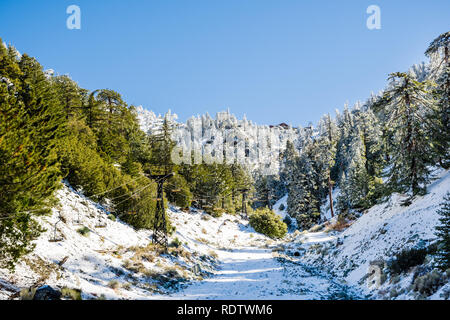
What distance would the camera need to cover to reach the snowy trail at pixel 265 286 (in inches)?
459

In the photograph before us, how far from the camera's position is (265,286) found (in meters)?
13.8

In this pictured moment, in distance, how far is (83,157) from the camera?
20984 millimetres

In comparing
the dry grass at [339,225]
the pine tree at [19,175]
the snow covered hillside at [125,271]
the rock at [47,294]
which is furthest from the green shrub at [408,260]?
the dry grass at [339,225]

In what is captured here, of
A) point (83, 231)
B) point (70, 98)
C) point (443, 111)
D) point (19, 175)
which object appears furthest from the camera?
point (70, 98)

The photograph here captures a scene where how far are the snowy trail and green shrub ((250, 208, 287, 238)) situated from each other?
22482mm

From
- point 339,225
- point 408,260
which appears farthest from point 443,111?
point 339,225

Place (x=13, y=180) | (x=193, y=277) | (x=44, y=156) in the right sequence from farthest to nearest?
1. (x=193, y=277)
2. (x=44, y=156)
3. (x=13, y=180)

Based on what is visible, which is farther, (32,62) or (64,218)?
(32,62)

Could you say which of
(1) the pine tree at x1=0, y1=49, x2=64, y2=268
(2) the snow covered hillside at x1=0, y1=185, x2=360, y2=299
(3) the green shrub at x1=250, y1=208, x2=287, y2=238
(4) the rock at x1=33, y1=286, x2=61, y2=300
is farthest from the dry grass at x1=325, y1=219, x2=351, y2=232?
(1) the pine tree at x1=0, y1=49, x2=64, y2=268

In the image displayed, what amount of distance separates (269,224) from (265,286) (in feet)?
98.8

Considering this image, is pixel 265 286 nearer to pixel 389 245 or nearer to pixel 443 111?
pixel 389 245

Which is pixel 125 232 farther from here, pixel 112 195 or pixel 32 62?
pixel 32 62

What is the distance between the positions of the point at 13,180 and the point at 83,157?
14038mm
